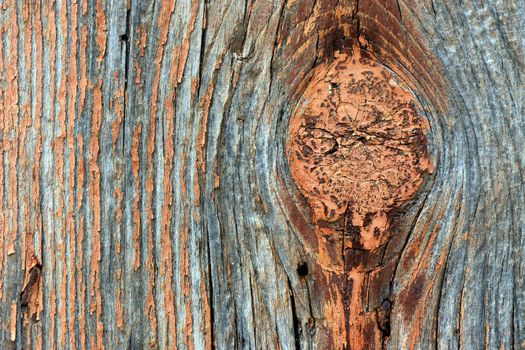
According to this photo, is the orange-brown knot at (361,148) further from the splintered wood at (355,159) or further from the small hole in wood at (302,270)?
the small hole in wood at (302,270)

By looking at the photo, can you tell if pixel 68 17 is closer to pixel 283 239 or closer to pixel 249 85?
pixel 249 85

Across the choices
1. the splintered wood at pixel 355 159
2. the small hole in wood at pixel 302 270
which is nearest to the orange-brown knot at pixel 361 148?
the splintered wood at pixel 355 159

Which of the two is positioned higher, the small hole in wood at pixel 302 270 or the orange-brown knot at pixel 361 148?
the orange-brown knot at pixel 361 148

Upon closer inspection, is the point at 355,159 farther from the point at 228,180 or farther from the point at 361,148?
the point at 228,180

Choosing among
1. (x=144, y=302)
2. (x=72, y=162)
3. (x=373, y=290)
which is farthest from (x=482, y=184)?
(x=72, y=162)

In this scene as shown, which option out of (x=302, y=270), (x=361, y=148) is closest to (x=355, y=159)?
(x=361, y=148)

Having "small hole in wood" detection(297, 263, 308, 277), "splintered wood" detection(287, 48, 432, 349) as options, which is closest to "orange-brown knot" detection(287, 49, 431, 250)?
"splintered wood" detection(287, 48, 432, 349)
